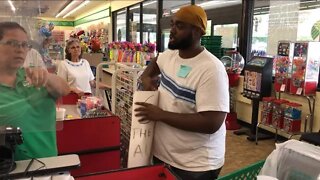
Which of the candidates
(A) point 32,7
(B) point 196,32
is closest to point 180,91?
(B) point 196,32

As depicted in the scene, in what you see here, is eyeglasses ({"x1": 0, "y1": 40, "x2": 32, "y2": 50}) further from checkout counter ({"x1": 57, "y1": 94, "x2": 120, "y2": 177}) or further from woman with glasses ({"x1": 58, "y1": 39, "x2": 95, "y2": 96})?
woman with glasses ({"x1": 58, "y1": 39, "x2": 95, "y2": 96})

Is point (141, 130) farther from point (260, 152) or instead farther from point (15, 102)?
point (260, 152)

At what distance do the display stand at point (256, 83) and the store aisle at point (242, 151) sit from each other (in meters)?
0.19

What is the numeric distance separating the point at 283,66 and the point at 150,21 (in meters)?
6.52

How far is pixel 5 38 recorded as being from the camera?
104 centimetres

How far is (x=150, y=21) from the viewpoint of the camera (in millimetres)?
10312

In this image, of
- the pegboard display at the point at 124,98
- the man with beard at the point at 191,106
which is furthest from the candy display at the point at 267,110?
the man with beard at the point at 191,106

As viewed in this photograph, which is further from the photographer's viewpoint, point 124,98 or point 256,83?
point 256,83

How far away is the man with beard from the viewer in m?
1.53

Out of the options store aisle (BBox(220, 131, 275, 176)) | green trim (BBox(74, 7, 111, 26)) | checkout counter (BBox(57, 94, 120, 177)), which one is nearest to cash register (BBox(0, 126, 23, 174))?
checkout counter (BBox(57, 94, 120, 177))

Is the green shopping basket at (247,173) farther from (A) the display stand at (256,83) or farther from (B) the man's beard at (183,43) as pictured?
(A) the display stand at (256,83)

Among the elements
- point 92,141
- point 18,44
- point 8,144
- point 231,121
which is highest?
point 18,44

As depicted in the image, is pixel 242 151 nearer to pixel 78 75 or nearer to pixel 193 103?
pixel 78 75

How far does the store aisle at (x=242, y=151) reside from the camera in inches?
152
